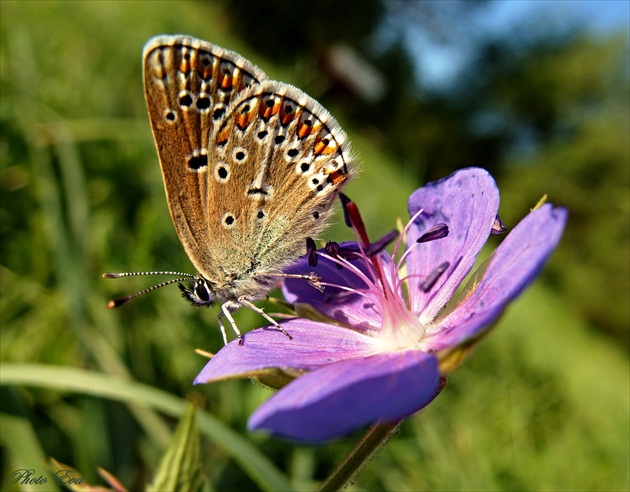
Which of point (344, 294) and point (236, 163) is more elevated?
point (236, 163)

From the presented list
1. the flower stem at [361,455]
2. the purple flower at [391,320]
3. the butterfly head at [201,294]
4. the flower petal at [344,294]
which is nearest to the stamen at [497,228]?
the purple flower at [391,320]

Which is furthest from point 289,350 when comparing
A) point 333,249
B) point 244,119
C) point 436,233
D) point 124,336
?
point 124,336

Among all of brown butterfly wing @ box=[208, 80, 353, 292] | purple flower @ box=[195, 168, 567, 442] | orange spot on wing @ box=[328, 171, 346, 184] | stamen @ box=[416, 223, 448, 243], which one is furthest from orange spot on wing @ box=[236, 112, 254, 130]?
stamen @ box=[416, 223, 448, 243]

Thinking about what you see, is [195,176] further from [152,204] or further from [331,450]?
[152,204]

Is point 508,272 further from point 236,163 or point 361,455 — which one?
point 236,163

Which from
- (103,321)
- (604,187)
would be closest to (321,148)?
(103,321)

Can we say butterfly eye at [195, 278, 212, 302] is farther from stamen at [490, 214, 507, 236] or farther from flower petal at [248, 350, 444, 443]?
→ stamen at [490, 214, 507, 236]

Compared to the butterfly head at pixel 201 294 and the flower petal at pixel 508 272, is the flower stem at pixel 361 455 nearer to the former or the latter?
the flower petal at pixel 508 272
